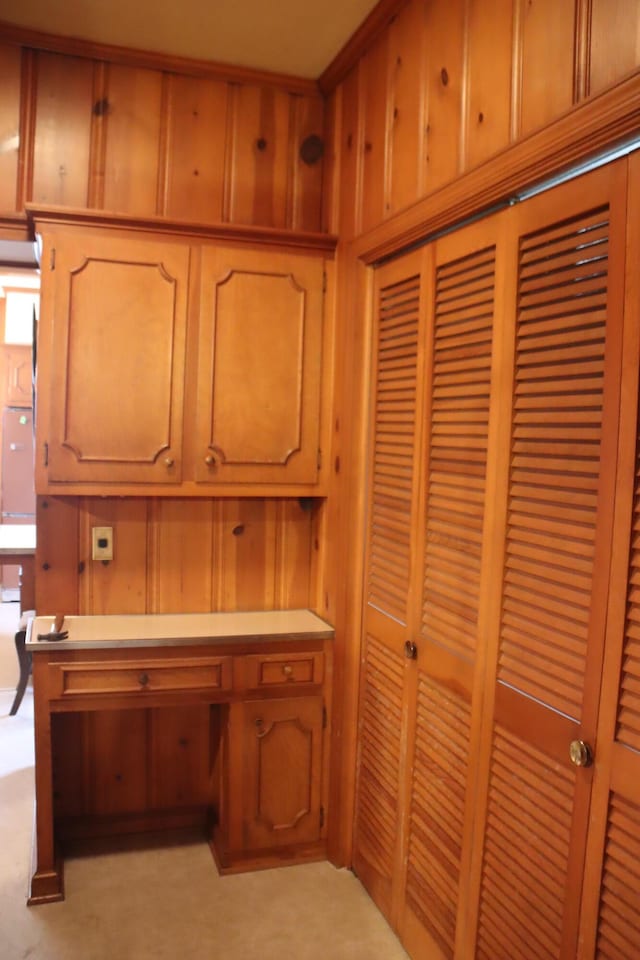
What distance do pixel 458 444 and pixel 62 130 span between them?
5.73 feet

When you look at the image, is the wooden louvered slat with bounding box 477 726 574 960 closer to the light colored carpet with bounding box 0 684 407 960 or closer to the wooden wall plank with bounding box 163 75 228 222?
the light colored carpet with bounding box 0 684 407 960

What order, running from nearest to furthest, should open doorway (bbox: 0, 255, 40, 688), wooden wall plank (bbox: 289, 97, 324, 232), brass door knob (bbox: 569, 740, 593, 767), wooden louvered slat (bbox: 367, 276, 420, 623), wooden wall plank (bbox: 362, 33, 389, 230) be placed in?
1. brass door knob (bbox: 569, 740, 593, 767)
2. wooden louvered slat (bbox: 367, 276, 420, 623)
3. wooden wall plank (bbox: 362, 33, 389, 230)
4. wooden wall plank (bbox: 289, 97, 324, 232)
5. open doorway (bbox: 0, 255, 40, 688)

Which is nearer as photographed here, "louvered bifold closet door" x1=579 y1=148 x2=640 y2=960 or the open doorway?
"louvered bifold closet door" x1=579 y1=148 x2=640 y2=960

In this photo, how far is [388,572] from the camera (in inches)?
89.1

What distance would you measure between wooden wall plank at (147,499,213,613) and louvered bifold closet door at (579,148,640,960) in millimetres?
1639

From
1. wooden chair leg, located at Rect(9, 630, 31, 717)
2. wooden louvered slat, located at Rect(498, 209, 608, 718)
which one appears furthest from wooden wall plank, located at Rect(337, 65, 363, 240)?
wooden chair leg, located at Rect(9, 630, 31, 717)

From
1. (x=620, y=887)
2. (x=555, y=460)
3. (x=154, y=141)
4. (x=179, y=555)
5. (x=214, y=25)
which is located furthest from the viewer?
(x=179, y=555)

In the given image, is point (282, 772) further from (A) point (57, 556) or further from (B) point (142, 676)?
(A) point (57, 556)

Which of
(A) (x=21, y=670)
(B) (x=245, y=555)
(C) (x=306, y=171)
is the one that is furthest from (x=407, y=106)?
(A) (x=21, y=670)

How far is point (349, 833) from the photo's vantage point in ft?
8.16

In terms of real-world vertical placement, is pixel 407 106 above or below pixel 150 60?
below

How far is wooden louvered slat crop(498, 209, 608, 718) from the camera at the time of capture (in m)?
1.40

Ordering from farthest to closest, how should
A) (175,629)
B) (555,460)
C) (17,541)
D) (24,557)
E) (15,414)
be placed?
(15,414), (17,541), (24,557), (175,629), (555,460)

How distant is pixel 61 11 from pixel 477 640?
224 centimetres
